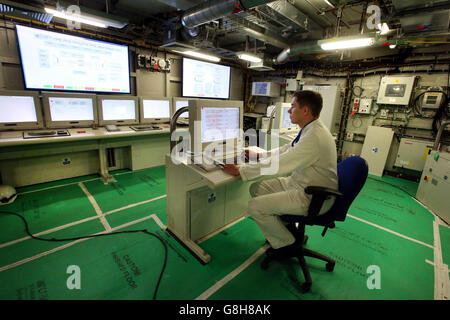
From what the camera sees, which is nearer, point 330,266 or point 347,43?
point 330,266

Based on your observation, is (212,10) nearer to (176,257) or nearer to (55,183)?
(176,257)

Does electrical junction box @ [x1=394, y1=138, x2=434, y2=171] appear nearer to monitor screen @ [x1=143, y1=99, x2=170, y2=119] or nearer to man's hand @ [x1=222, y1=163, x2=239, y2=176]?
man's hand @ [x1=222, y1=163, x2=239, y2=176]

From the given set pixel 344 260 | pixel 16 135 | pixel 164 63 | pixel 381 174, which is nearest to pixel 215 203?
pixel 344 260

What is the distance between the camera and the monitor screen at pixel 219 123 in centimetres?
164

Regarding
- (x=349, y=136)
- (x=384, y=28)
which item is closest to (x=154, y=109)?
(x=384, y=28)

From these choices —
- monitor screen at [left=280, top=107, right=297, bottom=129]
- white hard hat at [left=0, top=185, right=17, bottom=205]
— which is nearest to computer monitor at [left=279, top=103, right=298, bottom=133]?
monitor screen at [left=280, top=107, right=297, bottom=129]

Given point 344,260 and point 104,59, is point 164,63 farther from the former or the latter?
point 344,260

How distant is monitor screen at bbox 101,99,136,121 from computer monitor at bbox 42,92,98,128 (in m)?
0.15

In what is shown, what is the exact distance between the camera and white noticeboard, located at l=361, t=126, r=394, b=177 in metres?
4.08

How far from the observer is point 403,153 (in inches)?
155

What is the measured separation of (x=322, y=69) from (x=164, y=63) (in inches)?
142

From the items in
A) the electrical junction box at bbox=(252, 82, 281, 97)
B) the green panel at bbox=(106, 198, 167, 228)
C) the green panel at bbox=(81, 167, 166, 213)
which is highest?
the electrical junction box at bbox=(252, 82, 281, 97)

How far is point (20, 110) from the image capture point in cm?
254

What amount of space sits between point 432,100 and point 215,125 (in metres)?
4.22
